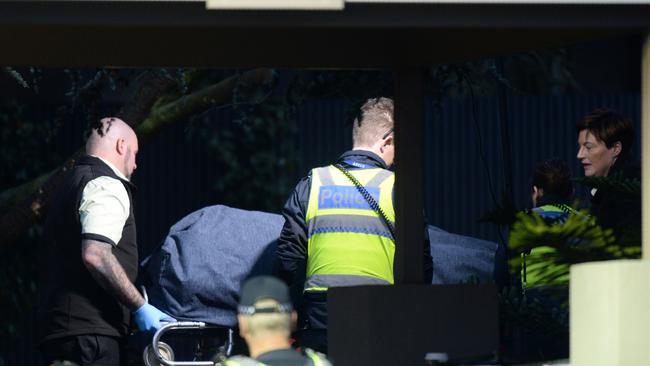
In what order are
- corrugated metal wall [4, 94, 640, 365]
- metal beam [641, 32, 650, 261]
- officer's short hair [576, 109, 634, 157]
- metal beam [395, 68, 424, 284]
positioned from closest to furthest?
metal beam [641, 32, 650, 261] < metal beam [395, 68, 424, 284] < officer's short hair [576, 109, 634, 157] < corrugated metal wall [4, 94, 640, 365]

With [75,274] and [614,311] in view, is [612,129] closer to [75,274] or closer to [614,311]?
[75,274]

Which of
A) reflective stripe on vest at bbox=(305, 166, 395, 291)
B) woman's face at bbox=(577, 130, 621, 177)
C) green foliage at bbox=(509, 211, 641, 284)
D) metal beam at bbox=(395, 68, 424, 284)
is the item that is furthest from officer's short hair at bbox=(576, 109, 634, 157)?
green foliage at bbox=(509, 211, 641, 284)

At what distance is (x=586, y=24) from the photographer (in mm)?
4383

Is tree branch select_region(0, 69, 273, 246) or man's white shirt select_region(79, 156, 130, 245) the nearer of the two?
man's white shirt select_region(79, 156, 130, 245)

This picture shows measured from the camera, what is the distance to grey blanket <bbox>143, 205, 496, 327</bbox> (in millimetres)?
7277

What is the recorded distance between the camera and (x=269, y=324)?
4.54 meters

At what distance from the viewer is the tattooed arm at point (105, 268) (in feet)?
22.6

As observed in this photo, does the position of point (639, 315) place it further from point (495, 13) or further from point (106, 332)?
point (106, 332)

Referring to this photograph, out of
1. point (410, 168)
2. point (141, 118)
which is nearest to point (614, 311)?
point (410, 168)

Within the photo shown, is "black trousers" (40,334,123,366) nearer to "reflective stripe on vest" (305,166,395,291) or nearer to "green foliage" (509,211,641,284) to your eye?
"reflective stripe on vest" (305,166,395,291)

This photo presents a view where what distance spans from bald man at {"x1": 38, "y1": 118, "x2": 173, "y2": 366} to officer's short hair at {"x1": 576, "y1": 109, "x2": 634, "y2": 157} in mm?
2149

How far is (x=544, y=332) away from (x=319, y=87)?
3614 mm

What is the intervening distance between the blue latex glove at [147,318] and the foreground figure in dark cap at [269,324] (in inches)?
102

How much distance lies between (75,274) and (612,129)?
2524mm
